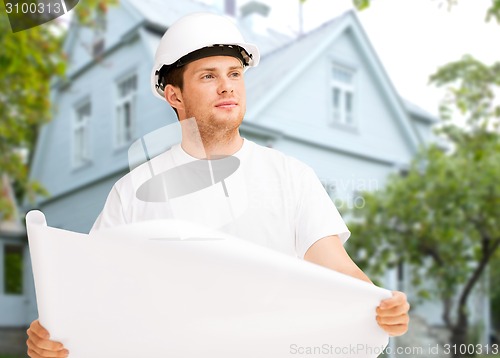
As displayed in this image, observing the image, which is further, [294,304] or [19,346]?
[19,346]

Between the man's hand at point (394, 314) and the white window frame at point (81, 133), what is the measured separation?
8.43 m

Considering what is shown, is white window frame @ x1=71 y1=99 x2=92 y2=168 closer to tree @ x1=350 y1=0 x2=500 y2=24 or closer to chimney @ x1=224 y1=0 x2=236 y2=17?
chimney @ x1=224 y1=0 x2=236 y2=17

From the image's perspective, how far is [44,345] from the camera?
97 cm

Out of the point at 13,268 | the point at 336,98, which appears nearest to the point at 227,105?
the point at 336,98

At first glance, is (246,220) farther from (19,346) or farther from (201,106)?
(19,346)

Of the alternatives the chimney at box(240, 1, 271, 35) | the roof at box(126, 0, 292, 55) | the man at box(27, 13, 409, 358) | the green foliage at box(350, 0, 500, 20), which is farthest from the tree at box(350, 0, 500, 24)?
the chimney at box(240, 1, 271, 35)

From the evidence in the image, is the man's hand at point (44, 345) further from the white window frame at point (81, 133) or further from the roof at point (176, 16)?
the white window frame at point (81, 133)

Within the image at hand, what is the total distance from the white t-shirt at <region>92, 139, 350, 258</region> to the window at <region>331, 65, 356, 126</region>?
25.7ft

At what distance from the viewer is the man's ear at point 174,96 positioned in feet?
3.76

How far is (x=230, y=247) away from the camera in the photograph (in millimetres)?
887

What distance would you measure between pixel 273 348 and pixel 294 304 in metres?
0.08

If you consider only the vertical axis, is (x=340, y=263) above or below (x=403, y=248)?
above

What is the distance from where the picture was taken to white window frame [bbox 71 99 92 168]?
9219 millimetres

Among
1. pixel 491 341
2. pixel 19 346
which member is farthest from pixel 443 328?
pixel 19 346
